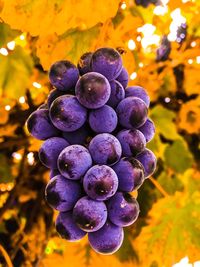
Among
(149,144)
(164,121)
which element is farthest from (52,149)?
(164,121)

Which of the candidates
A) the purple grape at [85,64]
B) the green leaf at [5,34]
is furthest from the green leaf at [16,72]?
the purple grape at [85,64]

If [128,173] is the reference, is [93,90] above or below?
above

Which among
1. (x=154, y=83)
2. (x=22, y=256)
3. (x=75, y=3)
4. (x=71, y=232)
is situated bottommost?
(x=22, y=256)

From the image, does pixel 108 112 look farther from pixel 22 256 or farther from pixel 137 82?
pixel 22 256

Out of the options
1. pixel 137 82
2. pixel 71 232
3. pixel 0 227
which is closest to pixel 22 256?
pixel 0 227

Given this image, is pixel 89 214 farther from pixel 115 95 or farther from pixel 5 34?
pixel 5 34

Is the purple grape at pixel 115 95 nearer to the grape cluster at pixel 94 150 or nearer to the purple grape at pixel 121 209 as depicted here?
the grape cluster at pixel 94 150
